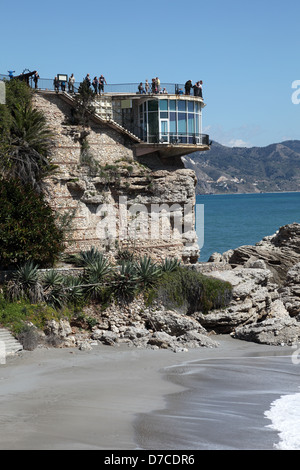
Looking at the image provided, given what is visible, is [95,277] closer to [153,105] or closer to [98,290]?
[98,290]

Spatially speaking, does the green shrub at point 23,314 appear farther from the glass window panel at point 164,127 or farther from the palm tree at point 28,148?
the glass window panel at point 164,127

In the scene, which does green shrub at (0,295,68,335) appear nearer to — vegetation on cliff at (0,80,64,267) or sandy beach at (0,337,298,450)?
sandy beach at (0,337,298,450)

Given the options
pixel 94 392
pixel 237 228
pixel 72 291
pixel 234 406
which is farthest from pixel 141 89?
pixel 237 228

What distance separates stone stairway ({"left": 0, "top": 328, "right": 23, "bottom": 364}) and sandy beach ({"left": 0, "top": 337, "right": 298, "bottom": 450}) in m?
0.36

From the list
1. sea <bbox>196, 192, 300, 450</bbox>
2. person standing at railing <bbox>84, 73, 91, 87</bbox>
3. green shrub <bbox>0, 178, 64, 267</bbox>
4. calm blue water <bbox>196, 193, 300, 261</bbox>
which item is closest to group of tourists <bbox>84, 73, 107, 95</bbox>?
person standing at railing <bbox>84, 73, 91, 87</bbox>

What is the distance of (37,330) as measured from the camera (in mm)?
22016

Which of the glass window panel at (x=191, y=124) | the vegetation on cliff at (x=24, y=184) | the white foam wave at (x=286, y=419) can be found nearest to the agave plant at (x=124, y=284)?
the vegetation on cliff at (x=24, y=184)

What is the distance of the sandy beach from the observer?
43.2 feet

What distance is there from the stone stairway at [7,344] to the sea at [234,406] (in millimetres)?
4885

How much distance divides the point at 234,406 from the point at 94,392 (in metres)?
3.56

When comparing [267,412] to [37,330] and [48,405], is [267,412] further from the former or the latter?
[37,330]

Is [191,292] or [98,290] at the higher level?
→ [98,290]

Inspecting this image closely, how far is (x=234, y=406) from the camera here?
15.7m

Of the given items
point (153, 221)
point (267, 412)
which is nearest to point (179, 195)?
point (153, 221)
